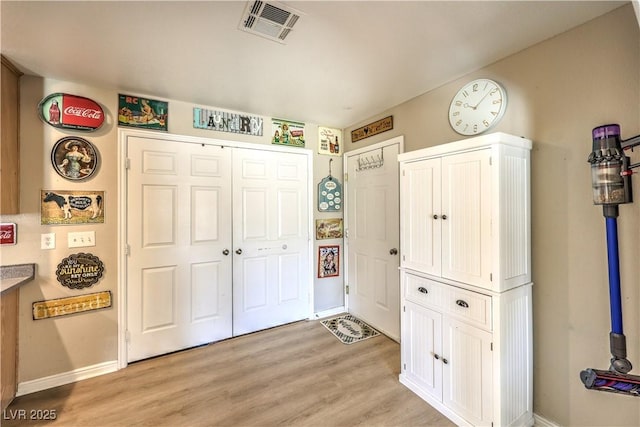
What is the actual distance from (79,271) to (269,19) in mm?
2408

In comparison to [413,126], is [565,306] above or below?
below

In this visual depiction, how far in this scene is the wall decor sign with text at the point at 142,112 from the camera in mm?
2375

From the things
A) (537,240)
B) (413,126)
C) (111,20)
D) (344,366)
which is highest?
(111,20)

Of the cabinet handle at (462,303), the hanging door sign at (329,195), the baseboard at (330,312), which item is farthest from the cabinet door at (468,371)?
the hanging door sign at (329,195)

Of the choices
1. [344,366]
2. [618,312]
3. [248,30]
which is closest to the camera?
[618,312]

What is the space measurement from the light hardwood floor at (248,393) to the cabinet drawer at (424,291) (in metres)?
0.71

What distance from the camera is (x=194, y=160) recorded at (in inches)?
106

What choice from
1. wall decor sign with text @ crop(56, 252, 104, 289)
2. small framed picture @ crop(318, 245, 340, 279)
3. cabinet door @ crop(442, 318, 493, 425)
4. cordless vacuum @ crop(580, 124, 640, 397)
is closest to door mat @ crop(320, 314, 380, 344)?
small framed picture @ crop(318, 245, 340, 279)

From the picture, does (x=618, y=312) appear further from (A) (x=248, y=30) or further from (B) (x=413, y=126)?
(A) (x=248, y=30)

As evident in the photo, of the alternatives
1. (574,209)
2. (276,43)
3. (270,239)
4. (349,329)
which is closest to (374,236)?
(349,329)

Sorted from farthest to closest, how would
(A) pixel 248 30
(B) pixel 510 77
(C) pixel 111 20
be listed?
(B) pixel 510 77 → (A) pixel 248 30 → (C) pixel 111 20

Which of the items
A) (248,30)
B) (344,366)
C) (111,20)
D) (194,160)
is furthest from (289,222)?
(111,20)

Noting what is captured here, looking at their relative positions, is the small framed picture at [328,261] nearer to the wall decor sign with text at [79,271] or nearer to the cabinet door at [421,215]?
the cabinet door at [421,215]

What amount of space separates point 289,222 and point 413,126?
5.59 ft
